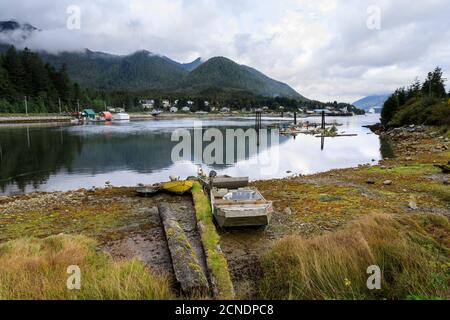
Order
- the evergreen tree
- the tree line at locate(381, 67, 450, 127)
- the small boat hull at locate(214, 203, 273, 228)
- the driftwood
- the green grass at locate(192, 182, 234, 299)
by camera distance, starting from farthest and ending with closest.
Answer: the evergreen tree, the tree line at locate(381, 67, 450, 127), the small boat hull at locate(214, 203, 273, 228), the green grass at locate(192, 182, 234, 299), the driftwood

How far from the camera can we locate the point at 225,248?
33.3ft

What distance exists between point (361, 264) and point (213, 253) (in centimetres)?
383

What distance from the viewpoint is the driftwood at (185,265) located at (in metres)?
6.77

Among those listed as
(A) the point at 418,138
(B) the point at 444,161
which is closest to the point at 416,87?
(A) the point at 418,138

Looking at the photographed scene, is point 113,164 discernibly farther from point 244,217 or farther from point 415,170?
point 415,170

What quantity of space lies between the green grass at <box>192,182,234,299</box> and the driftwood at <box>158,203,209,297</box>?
0.30m

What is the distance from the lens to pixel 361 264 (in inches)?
264

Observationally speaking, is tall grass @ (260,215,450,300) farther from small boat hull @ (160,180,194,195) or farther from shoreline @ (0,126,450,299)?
small boat hull @ (160,180,194,195)

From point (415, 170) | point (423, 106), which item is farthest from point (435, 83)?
point (415, 170)

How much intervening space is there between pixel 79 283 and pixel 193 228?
5999 millimetres

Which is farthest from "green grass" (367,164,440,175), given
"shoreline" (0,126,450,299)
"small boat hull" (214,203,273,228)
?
"small boat hull" (214,203,273,228)

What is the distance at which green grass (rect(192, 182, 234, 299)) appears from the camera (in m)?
7.02

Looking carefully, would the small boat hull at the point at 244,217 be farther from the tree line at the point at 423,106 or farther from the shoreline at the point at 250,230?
the tree line at the point at 423,106

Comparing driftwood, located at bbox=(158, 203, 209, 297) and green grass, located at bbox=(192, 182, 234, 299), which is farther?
green grass, located at bbox=(192, 182, 234, 299)
